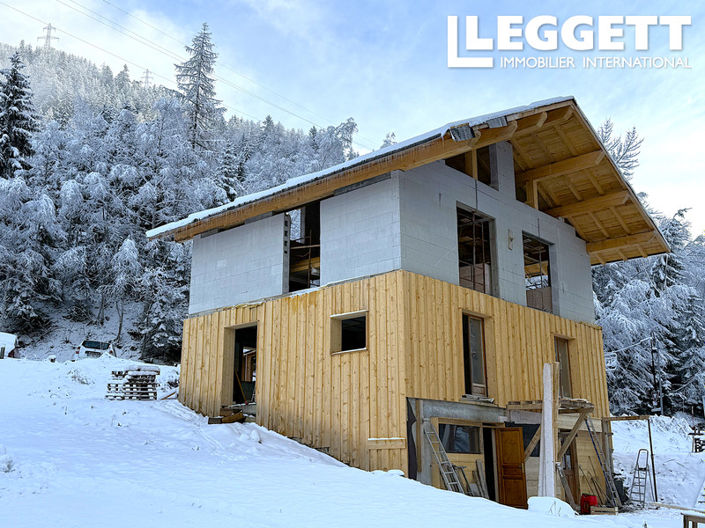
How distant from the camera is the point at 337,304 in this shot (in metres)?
14.5

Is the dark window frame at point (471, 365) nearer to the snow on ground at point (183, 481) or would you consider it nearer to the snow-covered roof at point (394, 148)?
the snow on ground at point (183, 481)

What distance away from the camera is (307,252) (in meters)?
18.3

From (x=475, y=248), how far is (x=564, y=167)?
326cm

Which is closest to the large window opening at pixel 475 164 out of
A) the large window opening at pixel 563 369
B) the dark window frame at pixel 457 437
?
the large window opening at pixel 563 369

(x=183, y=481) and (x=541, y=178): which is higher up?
(x=541, y=178)

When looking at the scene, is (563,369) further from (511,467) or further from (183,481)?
(183,481)

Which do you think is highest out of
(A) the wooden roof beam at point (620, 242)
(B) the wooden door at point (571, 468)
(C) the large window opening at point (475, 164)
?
(C) the large window opening at point (475, 164)

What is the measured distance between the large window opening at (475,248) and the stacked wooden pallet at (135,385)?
9227 mm

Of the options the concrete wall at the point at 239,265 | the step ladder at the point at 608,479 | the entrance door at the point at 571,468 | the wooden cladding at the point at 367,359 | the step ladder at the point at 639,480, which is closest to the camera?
the wooden cladding at the point at 367,359

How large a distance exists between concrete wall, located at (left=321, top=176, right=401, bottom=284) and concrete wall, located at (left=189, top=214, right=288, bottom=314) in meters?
1.67

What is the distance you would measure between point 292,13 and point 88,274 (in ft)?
79.7

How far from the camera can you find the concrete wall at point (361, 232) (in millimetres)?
13953

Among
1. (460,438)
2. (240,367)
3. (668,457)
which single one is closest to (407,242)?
(460,438)

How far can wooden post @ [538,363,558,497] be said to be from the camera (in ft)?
35.7
